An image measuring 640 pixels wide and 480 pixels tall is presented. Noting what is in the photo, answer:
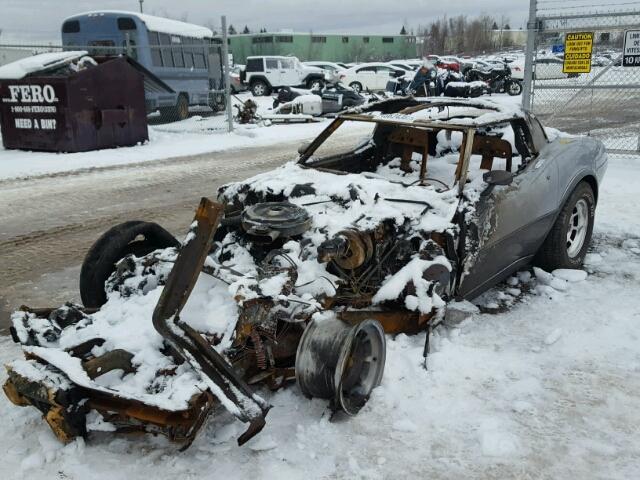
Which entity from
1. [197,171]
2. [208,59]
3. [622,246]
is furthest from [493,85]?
[622,246]

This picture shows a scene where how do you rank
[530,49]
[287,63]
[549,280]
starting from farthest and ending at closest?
[287,63]
[530,49]
[549,280]

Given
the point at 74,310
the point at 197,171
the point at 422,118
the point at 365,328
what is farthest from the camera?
the point at 197,171

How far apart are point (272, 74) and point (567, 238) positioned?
23724mm

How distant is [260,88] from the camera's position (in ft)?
90.6

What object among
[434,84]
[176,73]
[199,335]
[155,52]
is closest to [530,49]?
[199,335]

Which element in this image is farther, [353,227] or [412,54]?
[412,54]

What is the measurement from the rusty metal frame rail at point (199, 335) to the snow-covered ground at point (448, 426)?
315 millimetres

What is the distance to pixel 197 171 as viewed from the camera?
34.1ft

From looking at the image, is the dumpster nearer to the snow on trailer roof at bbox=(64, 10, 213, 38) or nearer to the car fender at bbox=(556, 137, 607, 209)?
the snow on trailer roof at bbox=(64, 10, 213, 38)

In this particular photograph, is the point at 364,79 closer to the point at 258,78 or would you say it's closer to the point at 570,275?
the point at 258,78

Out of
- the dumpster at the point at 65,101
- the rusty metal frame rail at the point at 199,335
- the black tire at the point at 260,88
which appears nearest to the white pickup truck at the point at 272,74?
the black tire at the point at 260,88

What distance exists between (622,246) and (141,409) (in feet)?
16.3

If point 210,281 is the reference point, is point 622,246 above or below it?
below

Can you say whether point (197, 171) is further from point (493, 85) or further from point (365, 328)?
point (493, 85)
